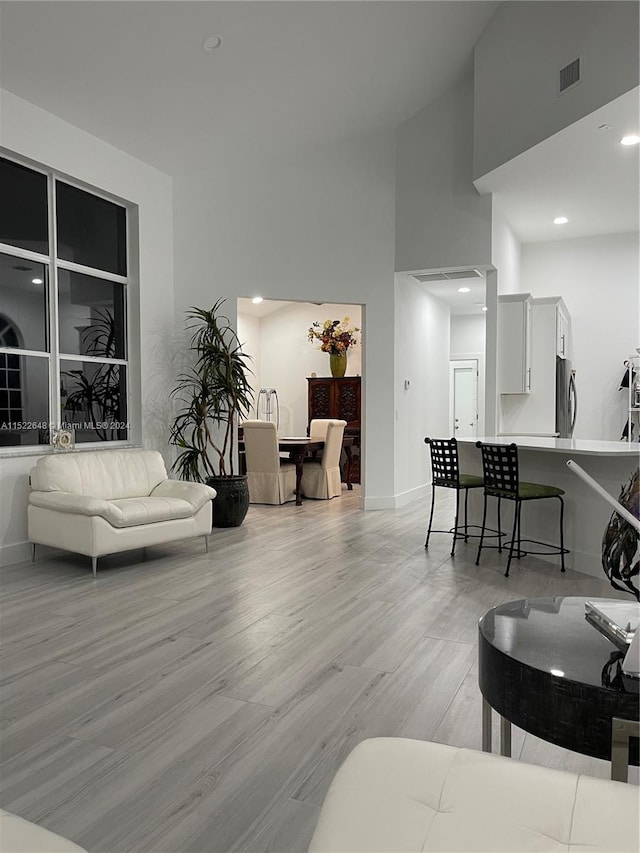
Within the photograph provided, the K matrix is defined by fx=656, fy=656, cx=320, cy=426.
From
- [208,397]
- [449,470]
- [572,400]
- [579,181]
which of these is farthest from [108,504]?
[572,400]

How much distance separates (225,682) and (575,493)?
125 inches

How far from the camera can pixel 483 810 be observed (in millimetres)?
1146

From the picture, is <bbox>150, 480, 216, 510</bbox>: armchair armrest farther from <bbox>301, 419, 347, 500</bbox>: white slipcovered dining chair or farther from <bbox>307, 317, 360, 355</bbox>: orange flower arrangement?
<bbox>307, 317, 360, 355</bbox>: orange flower arrangement

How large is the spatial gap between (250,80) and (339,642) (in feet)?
15.3

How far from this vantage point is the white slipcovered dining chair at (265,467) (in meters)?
7.77

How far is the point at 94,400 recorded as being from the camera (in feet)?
19.8

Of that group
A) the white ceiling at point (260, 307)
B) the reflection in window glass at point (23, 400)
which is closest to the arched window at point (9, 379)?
the reflection in window glass at point (23, 400)

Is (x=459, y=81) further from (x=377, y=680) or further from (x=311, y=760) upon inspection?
(x=311, y=760)

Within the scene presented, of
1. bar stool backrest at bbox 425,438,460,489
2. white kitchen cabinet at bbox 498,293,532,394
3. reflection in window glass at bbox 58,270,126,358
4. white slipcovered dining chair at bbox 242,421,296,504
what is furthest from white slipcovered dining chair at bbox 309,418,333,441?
bar stool backrest at bbox 425,438,460,489

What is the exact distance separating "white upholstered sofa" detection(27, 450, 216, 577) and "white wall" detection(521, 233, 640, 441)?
5.58 metres

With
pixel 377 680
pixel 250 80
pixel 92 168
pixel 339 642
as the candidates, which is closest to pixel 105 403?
pixel 92 168

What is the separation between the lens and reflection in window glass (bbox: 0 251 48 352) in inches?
201

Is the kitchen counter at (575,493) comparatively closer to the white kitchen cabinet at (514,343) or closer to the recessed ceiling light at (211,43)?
the white kitchen cabinet at (514,343)

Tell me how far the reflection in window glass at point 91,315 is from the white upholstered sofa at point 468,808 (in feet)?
16.9
